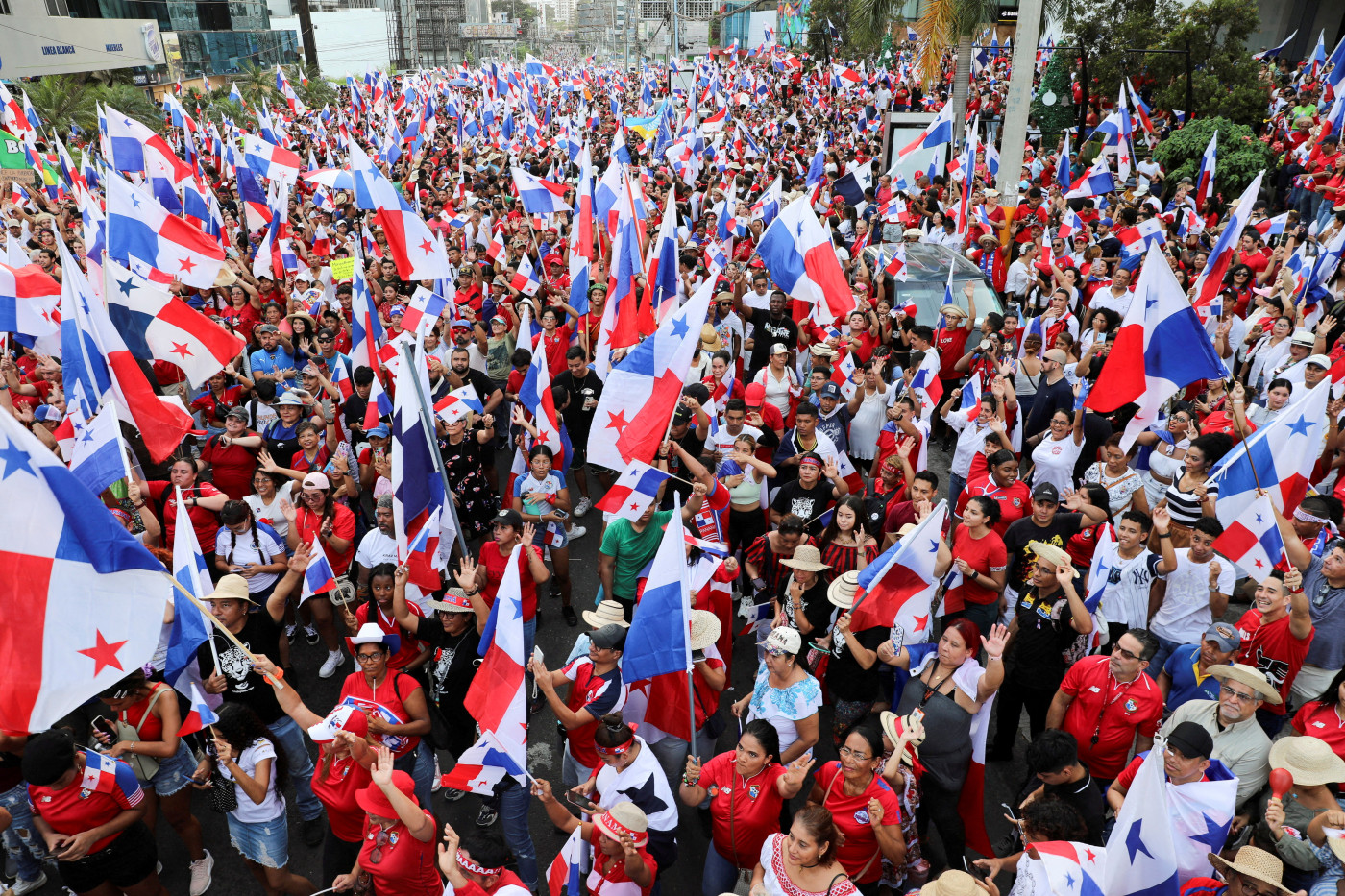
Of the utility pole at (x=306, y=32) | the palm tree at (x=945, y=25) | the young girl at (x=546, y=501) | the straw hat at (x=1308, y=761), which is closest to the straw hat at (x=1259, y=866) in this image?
the straw hat at (x=1308, y=761)

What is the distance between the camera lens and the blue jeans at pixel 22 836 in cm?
455

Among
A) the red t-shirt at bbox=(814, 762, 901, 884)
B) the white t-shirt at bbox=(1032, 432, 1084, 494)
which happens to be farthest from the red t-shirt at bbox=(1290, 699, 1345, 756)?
the white t-shirt at bbox=(1032, 432, 1084, 494)

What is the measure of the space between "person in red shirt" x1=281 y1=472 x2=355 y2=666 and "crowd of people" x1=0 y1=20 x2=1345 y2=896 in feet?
0.10

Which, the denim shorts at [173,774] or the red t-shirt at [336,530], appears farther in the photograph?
the red t-shirt at [336,530]

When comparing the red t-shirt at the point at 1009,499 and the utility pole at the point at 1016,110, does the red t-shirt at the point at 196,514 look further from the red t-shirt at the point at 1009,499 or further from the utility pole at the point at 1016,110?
the utility pole at the point at 1016,110

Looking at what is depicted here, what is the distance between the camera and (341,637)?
700 centimetres

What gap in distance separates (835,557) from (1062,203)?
430 inches

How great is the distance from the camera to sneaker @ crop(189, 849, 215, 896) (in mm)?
4863

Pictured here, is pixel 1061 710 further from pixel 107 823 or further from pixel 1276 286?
pixel 1276 286

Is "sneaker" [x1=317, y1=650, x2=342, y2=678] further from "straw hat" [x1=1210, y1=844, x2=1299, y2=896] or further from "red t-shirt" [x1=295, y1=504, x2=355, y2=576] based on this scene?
"straw hat" [x1=1210, y1=844, x2=1299, y2=896]

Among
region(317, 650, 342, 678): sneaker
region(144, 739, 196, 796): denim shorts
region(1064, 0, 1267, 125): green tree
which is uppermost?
region(1064, 0, 1267, 125): green tree

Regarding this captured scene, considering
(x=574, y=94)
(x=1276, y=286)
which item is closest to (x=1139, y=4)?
(x=1276, y=286)

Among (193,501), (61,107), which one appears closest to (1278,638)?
(193,501)

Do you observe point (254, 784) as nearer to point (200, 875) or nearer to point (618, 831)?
point (200, 875)
